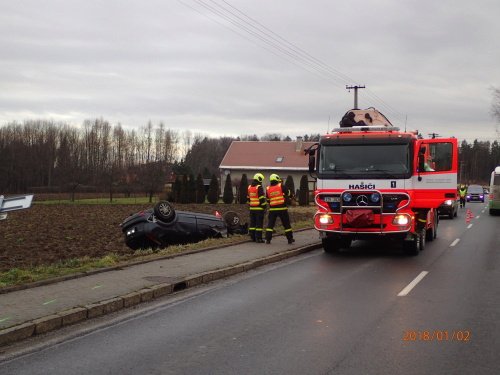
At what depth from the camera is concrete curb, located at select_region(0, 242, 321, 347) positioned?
5859 mm

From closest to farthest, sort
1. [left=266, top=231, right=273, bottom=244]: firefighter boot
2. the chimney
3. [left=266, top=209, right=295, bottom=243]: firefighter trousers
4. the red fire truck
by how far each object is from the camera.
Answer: the red fire truck, [left=266, top=209, right=295, bottom=243]: firefighter trousers, [left=266, top=231, right=273, bottom=244]: firefighter boot, the chimney

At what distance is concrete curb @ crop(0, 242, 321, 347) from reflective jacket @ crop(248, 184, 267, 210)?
3.37 m

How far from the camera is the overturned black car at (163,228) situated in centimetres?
1358

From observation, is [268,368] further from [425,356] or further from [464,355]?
[464,355]

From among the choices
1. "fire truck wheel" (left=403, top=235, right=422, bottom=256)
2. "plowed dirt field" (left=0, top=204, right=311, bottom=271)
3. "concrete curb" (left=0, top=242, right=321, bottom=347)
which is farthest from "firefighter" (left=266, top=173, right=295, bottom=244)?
"plowed dirt field" (left=0, top=204, right=311, bottom=271)

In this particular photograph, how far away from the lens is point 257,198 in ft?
47.0

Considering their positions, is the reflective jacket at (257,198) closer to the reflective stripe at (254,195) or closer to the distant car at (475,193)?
the reflective stripe at (254,195)

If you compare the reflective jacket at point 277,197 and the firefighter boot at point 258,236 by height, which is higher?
the reflective jacket at point 277,197

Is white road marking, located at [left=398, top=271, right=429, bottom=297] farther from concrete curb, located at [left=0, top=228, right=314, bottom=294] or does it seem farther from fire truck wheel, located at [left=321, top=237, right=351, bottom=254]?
concrete curb, located at [left=0, top=228, right=314, bottom=294]

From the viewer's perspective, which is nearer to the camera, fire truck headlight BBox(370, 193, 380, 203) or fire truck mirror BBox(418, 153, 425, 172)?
fire truck headlight BBox(370, 193, 380, 203)

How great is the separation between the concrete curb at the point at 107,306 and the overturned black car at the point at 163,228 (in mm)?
3608

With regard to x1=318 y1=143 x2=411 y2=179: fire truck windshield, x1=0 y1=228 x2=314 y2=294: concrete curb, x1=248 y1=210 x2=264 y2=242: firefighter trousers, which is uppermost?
x1=318 y1=143 x2=411 y2=179: fire truck windshield

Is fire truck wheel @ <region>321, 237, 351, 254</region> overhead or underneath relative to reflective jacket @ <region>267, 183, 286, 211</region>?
underneath
